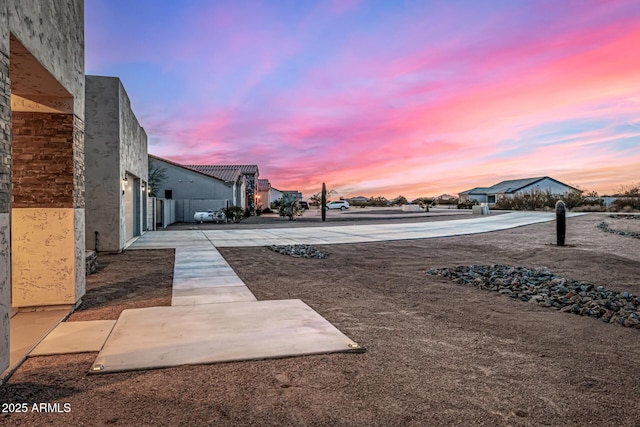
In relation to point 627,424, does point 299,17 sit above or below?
above

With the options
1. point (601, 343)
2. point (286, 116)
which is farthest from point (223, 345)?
point (286, 116)

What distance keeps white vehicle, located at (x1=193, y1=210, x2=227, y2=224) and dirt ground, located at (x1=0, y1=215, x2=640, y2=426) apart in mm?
24319

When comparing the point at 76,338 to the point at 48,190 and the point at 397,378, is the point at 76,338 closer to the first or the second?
the point at 48,190

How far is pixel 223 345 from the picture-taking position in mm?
4316

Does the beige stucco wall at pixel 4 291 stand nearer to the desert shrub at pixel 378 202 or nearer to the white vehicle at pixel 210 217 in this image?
the white vehicle at pixel 210 217

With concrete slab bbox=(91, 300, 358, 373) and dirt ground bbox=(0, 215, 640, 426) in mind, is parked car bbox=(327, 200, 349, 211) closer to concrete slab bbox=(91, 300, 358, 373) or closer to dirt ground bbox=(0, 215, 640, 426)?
dirt ground bbox=(0, 215, 640, 426)

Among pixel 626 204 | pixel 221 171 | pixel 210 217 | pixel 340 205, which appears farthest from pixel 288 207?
pixel 626 204

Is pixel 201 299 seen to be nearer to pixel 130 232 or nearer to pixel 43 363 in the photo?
pixel 43 363

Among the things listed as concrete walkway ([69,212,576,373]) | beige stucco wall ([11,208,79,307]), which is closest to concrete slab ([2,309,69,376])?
beige stucco wall ([11,208,79,307])

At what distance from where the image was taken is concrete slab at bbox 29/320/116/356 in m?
4.26

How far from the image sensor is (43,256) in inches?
236

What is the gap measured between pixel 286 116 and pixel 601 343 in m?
22.5

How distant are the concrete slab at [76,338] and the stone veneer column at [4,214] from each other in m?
0.60

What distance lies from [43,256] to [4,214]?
276 centimetres
